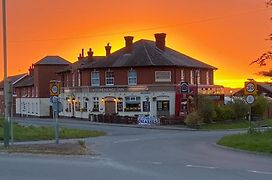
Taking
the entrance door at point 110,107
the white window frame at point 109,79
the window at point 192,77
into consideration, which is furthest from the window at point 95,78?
the window at point 192,77

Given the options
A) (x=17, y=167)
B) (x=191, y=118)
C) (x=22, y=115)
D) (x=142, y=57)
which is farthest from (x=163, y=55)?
(x=17, y=167)

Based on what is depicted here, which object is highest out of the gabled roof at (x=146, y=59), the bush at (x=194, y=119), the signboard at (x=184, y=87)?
the gabled roof at (x=146, y=59)

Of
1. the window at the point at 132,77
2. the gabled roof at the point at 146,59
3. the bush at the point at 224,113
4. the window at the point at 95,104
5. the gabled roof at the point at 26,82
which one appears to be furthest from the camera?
the gabled roof at the point at 26,82

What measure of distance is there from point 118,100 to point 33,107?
32.0 meters

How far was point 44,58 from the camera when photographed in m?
98.6

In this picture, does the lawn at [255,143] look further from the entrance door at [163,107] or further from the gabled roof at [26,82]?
the gabled roof at [26,82]

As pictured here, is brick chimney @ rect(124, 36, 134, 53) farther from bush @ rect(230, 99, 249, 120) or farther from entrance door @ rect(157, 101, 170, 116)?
bush @ rect(230, 99, 249, 120)

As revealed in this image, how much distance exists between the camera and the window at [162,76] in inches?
2785

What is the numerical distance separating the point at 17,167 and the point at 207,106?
4497 cm

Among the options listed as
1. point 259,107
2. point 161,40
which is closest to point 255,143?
point 259,107

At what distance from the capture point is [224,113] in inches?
2562

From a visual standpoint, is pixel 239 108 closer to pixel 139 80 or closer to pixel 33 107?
pixel 139 80

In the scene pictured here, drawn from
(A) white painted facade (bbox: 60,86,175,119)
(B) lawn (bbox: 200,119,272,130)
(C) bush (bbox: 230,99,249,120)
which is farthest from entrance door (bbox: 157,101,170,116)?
(B) lawn (bbox: 200,119,272,130)

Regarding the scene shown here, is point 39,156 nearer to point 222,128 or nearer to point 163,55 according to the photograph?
point 222,128
